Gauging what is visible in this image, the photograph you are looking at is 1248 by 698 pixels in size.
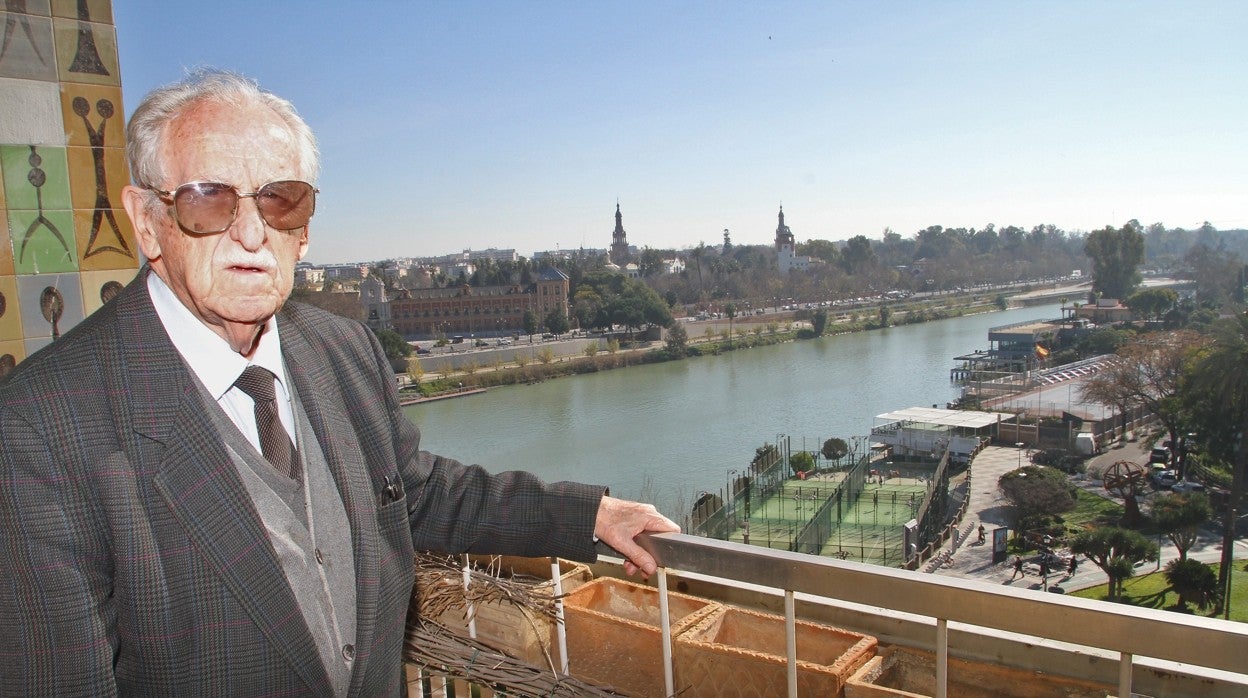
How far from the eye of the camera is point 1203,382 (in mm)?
9273

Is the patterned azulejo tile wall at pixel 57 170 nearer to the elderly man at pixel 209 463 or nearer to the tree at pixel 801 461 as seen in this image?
the elderly man at pixel 209 463

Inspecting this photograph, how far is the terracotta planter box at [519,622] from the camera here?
0.82 metres

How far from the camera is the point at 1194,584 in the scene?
6.38 m

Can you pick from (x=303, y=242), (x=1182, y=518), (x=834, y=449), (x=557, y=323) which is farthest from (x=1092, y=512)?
(x=557, y=323)

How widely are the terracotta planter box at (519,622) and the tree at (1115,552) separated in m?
6.76

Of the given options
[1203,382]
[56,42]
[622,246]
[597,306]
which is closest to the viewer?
[56,42]

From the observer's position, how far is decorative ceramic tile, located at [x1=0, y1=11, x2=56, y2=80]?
0.95 m

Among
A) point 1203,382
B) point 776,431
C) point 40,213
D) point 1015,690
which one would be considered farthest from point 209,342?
point 776,431

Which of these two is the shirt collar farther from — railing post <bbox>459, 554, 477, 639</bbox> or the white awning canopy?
the white awning canopy

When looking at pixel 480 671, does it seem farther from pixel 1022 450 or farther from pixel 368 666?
pixel 1022 450

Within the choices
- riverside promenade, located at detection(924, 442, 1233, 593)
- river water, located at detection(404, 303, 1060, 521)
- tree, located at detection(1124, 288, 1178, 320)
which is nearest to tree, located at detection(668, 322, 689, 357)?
river water, located at detection(404, 303, 1060, 521)

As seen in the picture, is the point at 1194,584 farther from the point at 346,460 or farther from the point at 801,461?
the point at 346,460

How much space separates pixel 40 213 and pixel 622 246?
135 feet

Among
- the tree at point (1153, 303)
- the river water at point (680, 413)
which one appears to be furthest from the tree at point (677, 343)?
the tree at point (1153, 303)
